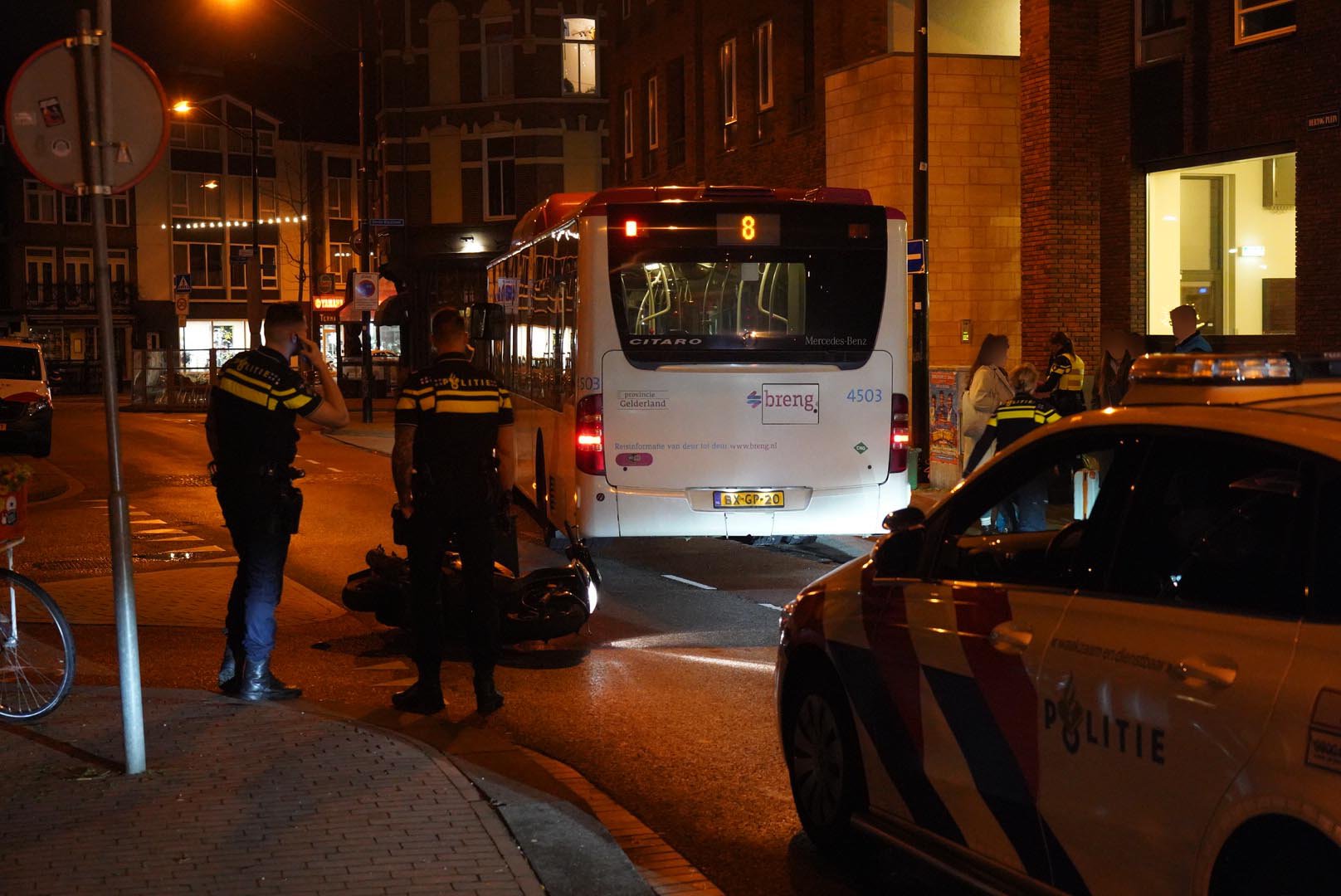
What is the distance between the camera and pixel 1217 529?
13.0 ft

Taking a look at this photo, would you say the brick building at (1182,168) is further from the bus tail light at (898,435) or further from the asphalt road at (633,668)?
the asphalt road at (633,668)

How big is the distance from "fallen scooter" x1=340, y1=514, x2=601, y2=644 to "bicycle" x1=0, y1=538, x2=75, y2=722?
7.94 ft

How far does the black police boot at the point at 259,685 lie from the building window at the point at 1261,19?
1537 cm

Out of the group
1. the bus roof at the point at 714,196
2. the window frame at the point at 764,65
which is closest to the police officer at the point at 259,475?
the bus roof at the point at 714,196

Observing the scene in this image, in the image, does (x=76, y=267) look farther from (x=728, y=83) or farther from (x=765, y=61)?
(x=765, y=61)

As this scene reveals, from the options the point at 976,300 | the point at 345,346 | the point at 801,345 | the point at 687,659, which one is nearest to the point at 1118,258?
the point at 976,300

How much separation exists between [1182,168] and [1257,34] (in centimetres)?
219

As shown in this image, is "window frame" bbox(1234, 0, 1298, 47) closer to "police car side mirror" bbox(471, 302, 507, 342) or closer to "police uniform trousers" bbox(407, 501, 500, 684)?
"police car side mirror" bbox(471, 302, 507, 342)

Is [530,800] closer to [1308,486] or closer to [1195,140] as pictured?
[1308,486]

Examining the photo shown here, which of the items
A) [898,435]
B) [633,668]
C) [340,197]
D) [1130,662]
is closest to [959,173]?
[898,435]

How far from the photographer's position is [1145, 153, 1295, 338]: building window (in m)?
19.1

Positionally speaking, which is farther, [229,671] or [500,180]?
[500,180]

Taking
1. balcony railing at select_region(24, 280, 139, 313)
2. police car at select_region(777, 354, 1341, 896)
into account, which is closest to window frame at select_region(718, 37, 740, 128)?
police car at select_region(777, 354, 1341, 896)

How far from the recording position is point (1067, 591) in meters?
4.27
